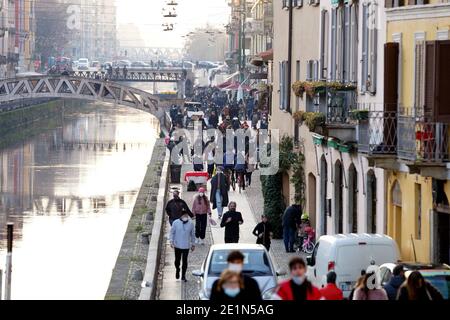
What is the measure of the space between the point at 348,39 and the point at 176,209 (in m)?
4.58

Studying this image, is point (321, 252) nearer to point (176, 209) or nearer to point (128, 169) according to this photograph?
point (176, 209)

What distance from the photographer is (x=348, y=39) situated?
95.7ft

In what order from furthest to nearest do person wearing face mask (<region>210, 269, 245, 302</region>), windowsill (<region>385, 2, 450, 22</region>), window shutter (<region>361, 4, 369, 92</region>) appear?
window shutter (<region>361, 4, 369, 92</region>)
windowsill (<region>385, 2, 450, 22</region>)
person wearing face mask (<region>210, 269, 245, 302</region>)

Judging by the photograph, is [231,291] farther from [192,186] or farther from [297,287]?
[192,186]

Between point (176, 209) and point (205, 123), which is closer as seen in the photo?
point (176, 209)

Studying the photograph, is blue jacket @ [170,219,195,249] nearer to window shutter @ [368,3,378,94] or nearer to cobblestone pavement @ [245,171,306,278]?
cobblestone pavement @ [245,171,306,278]

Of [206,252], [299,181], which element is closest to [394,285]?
[206,252]

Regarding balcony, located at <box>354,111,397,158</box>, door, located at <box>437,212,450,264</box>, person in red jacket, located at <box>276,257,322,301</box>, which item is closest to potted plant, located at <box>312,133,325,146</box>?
balcony, located at <box>354,111,397,158</box>

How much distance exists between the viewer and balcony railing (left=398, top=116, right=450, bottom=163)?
69.4 feet

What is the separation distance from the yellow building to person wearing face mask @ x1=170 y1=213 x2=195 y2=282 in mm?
3336

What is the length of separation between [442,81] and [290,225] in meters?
8.98

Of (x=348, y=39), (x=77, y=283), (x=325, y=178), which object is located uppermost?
(x=348, y=39)

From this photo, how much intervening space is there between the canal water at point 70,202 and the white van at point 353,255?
31.4 feet
